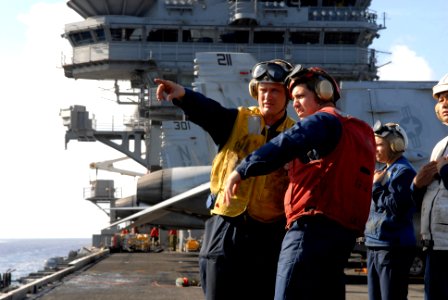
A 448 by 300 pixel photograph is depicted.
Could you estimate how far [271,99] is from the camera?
205 inches

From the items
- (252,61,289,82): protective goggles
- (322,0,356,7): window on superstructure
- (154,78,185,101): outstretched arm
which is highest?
(322,0,356,7): window on superstructure

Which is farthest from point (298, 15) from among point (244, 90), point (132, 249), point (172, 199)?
point (172, 199)

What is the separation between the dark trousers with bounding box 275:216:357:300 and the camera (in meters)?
4.34

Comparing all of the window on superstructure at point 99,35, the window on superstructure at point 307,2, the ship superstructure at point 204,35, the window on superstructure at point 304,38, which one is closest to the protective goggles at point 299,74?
the ship superstructure at point 204,35

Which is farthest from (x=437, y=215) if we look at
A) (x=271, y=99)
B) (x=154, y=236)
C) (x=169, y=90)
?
(x=154, y=236)

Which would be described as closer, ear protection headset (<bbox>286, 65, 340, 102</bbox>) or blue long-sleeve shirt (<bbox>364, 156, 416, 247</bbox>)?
ear protection headset (<bbox>286, 65, 340, 102</bbox>)

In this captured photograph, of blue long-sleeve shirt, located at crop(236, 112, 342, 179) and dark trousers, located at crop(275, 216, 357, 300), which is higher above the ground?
blue long-sleeve shirt, located at crop(236, 112, 342, 179)

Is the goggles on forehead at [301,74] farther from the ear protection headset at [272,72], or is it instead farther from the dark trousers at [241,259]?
the dark trousers at [241,259]

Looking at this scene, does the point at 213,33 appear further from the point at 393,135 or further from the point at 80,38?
the point at 393,135

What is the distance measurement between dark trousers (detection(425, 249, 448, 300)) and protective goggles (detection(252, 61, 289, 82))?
1817 mm

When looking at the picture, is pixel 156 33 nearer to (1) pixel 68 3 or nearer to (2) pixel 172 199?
(1) pixel 68 3

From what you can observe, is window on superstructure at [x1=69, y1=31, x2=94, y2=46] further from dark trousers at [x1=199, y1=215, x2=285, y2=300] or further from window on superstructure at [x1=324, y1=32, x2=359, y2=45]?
dark trousers at [x1=199, y1=215, x2=285, y2=300]

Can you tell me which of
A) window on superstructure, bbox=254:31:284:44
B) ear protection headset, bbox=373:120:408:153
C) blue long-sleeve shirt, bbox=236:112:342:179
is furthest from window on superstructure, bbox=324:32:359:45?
blue long-sleeve shirt, bbox=236:112:342:179

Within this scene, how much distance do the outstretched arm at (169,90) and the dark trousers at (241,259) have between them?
84 cm
